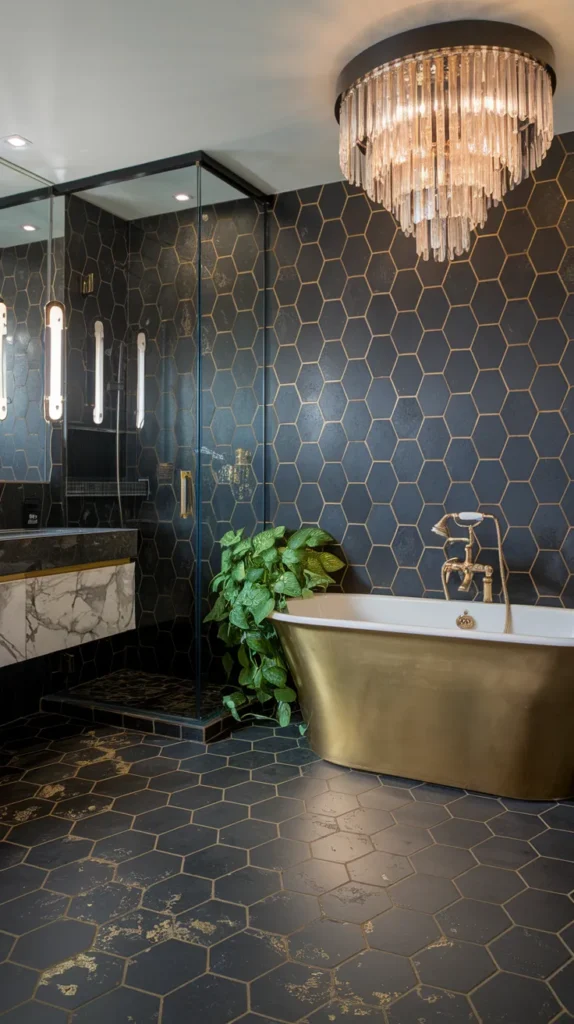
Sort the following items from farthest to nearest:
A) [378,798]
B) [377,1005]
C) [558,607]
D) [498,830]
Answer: [558,607]
[378,798]
[498,830]
[377,1005]

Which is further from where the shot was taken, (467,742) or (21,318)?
(21,318)

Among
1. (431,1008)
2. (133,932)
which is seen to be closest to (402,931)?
(431,1008)

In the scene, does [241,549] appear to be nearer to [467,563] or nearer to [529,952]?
[467,563]

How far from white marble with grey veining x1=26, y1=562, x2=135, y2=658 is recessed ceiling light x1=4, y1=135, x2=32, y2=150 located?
1.85 meters

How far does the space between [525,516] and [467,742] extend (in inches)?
41.1

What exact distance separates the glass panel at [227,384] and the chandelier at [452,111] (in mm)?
1165

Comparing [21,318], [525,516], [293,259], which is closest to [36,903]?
[525,516]

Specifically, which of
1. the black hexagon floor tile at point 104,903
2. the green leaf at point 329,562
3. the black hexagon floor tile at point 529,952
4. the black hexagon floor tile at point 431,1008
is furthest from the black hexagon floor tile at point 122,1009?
the green leaf at point 329,562

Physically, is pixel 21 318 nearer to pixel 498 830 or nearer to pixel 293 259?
pixel 293 259

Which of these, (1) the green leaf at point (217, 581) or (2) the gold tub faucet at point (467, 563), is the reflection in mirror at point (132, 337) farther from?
(2) the gold tub faucet at point (467, 563)

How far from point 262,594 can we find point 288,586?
143 millimetres

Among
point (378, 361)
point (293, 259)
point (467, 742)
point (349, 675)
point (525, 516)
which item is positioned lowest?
point (467, 742)

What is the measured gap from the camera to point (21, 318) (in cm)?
359

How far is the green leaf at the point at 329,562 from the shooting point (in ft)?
11.7
